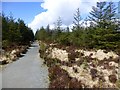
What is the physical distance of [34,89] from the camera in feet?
43.0

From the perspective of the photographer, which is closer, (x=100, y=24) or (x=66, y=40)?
(x=100, y=24)

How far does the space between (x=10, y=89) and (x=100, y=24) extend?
2572 centimetres

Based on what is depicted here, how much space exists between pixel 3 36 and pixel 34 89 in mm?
29685

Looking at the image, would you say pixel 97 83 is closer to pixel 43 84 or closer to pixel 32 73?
pixel 43 84

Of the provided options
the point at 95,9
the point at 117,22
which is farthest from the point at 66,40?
the point at 117,22

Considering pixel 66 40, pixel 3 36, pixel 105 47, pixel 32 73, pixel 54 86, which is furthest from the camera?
pixel 66 40

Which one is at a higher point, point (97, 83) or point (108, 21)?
point (108, 21)

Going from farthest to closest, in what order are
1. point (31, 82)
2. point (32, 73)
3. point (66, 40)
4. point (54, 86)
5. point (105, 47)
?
point (66, 40), point (105, 47), point (32, 73), point (31, 82), point (54, 86)

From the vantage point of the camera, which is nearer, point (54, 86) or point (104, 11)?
point (54, 86)

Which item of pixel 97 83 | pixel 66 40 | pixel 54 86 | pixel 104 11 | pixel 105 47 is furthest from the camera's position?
pixel 66 40

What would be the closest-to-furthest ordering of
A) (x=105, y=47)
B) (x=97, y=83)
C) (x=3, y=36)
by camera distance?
(x=97, y=83) → (x=105, y=47) → (x=3, y=36)

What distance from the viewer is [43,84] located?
14.2m

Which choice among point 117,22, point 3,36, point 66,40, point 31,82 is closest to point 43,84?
point 31,82

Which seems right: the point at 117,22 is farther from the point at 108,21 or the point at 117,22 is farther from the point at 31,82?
the point at 31,82
